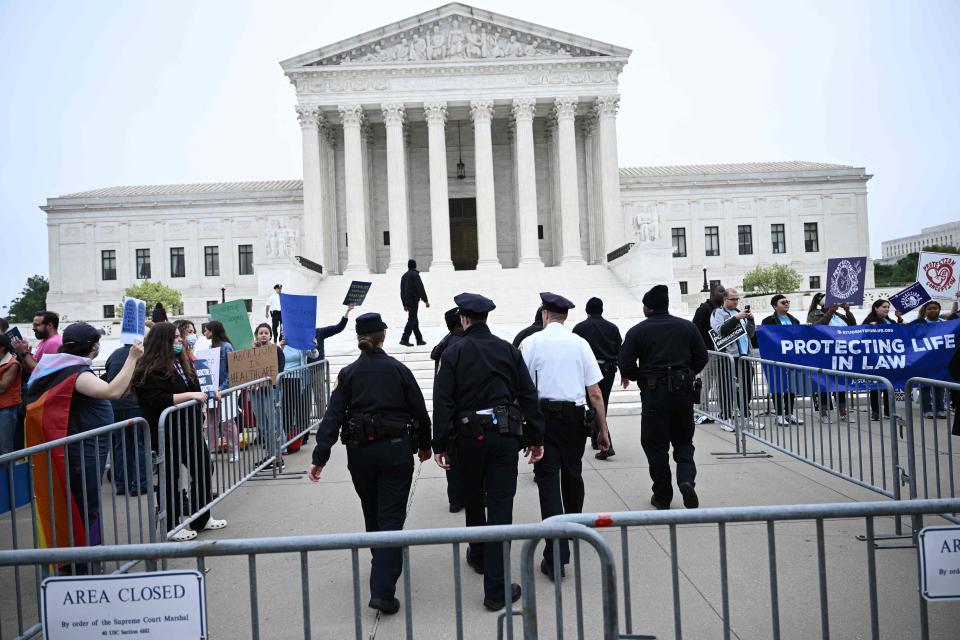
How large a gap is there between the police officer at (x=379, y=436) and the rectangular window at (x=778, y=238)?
56.2 m

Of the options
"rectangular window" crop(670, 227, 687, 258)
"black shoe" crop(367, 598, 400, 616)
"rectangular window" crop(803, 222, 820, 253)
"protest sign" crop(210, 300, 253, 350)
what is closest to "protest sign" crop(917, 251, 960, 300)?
"protest sign" crop(210, 300, 253, 350)

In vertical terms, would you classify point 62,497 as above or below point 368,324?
below

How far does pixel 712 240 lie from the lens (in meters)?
56.8

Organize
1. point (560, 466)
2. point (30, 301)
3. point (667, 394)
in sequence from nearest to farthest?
point (560, 466), point (667, 394), point (30, 301)

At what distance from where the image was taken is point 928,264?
503 inches

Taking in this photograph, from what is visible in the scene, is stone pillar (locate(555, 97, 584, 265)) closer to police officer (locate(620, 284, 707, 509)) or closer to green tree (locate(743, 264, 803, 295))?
green tree (locate(743, 264, 803, 295))

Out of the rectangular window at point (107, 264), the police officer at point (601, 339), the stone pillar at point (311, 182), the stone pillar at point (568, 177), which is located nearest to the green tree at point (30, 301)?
the rectangular window at point (107, 264)

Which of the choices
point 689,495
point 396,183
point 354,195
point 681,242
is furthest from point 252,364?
point 681,242

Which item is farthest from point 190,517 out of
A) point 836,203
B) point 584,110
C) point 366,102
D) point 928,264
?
point 836,203

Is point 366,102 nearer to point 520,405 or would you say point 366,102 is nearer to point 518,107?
point 518,107

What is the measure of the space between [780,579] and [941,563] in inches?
87.9

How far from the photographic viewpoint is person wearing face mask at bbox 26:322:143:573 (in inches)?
218

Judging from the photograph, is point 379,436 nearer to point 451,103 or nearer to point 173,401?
point 173,401

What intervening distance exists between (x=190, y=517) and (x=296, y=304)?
4.99 meters
